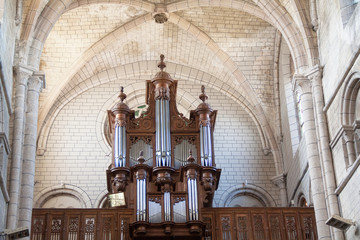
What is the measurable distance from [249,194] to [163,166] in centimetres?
570

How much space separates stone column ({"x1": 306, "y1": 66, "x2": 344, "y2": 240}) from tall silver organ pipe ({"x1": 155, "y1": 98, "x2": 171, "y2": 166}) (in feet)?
13.5

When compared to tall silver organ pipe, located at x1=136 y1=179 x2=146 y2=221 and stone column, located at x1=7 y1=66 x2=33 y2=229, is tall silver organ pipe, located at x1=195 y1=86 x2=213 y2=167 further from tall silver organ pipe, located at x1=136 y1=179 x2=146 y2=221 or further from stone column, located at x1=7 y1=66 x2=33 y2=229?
stone column, located at x1=7 y1=66 x2=33 y2=229

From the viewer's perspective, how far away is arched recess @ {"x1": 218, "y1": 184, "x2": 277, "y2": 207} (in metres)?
23.1

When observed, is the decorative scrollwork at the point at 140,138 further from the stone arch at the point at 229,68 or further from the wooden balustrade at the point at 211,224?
the stone arch at the point at 229,68

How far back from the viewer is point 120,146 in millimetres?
19547

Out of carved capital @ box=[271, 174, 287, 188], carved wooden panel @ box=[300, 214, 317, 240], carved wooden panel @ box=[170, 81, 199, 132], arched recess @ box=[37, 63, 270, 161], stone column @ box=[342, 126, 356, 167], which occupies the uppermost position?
arched recess @ box=[37, 63, 270, 161]

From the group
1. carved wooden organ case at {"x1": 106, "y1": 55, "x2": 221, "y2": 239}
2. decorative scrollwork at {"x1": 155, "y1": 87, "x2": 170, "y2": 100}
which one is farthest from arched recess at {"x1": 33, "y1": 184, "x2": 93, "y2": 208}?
decorative scrollwork at {"x1": 155, "y1": 87, "x2": 170, "y2": 100}

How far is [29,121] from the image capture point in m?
17.6

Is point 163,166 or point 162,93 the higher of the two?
point 162,93

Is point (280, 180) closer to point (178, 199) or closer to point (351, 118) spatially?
point (178, 199)

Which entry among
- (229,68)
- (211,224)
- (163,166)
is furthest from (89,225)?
(229,68)

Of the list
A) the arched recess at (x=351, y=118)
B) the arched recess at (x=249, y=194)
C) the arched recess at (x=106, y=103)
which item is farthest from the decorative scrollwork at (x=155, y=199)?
the arched recess at (x=106, y=103)

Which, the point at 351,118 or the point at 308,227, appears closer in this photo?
the point at 351,118

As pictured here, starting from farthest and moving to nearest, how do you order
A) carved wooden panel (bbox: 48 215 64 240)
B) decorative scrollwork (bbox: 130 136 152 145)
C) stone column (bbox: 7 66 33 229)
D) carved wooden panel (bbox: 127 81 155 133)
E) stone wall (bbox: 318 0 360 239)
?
carved wooden panel (bbox: 127 81 155 133), decorative scrollwork (bbox: 130 136 152 145), carved wooden panel (bbox: 48 215 64 240), stone column (bbox: 7 66 33 229), stone wall (bbox: 318 0 360 239)
